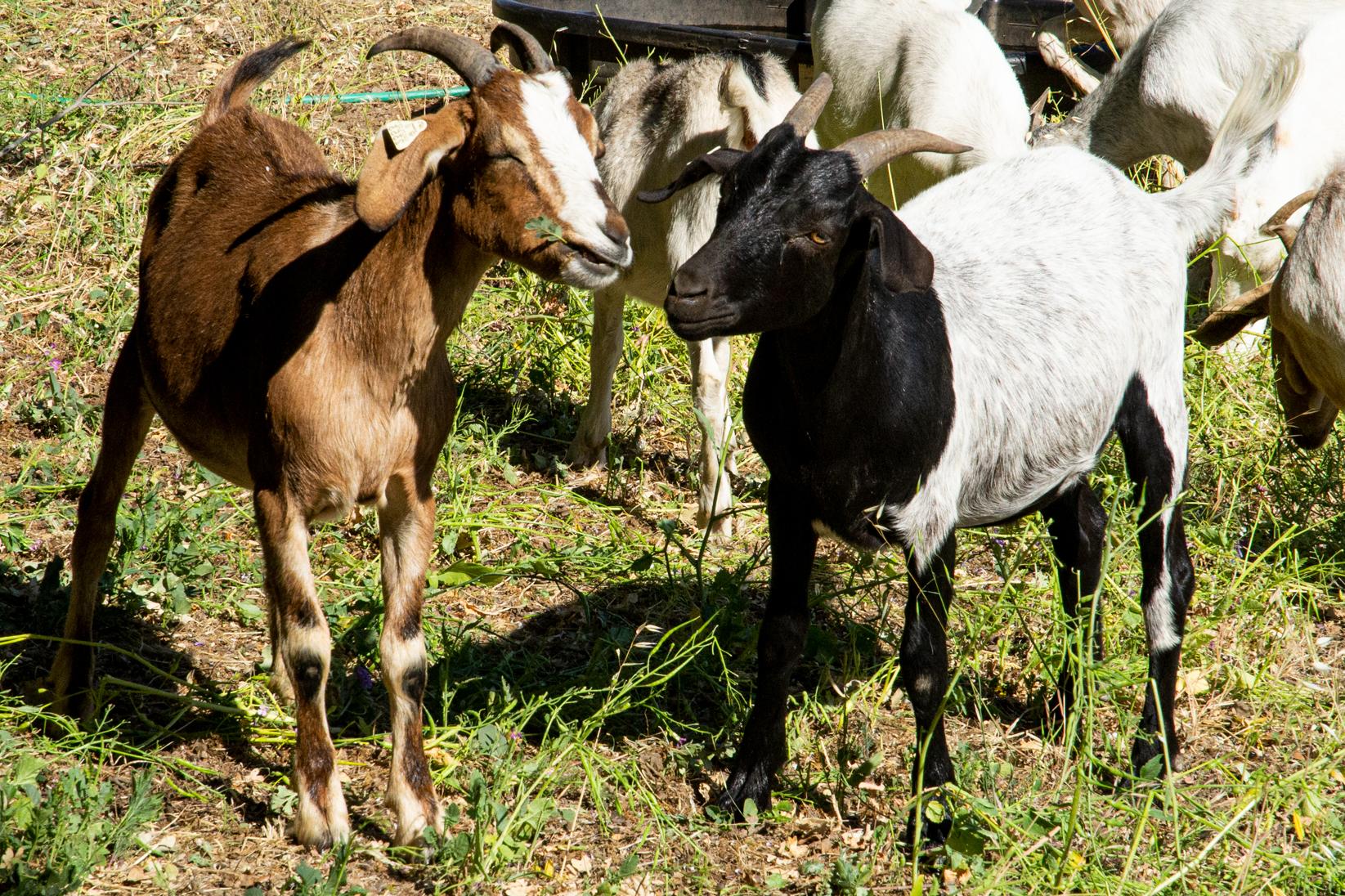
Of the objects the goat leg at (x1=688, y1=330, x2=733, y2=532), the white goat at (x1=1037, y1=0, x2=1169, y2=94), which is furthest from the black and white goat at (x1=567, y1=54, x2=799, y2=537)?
the white goat at (x1=1037, y1=0, x2=1169, y2=94)

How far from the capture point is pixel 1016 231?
397 cm

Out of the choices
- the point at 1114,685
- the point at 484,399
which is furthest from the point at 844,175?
the point at 484,399

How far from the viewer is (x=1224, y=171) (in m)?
4.18

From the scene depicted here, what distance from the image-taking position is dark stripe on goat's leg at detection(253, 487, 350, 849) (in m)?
3.33

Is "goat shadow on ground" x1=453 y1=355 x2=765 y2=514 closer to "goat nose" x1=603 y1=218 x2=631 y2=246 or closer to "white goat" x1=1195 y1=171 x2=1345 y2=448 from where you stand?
"white goat" x1=1195 y1=171 x2=1345 y2=448

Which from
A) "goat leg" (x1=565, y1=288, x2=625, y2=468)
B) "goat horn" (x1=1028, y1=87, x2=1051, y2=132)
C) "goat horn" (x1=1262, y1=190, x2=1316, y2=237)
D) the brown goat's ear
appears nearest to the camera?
the brown goat's ear

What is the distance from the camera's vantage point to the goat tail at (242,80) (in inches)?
170

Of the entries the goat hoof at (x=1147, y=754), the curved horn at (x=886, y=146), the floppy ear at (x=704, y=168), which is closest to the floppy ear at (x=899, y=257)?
the curved horn at (x=886, y=146)

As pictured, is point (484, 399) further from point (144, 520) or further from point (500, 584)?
point (144, 520)

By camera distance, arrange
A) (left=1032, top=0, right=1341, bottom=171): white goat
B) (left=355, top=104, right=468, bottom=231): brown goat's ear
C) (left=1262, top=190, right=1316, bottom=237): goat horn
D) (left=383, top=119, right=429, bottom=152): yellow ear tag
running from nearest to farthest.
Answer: (left=355, top=104, right=468, bottom=231): brown goat's ear
(left=383, top=119, right=429, bottom=152): yellow ear tag
(left=1262, top=190, right=1316, bottom=237): goat horn
(left=1032, top=0, right=1341, bottom=171): white goat

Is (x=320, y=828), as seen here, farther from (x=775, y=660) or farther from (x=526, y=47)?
(x=526, y=47)

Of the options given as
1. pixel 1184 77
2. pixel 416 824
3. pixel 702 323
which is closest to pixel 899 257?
pixel 702 323

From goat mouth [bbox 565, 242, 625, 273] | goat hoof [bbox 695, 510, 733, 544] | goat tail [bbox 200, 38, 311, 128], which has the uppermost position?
goat tail [bbox 200, 38, 311, 128]

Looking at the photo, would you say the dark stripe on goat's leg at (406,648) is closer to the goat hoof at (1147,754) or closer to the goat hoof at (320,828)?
the goat hoof at (320,828)
